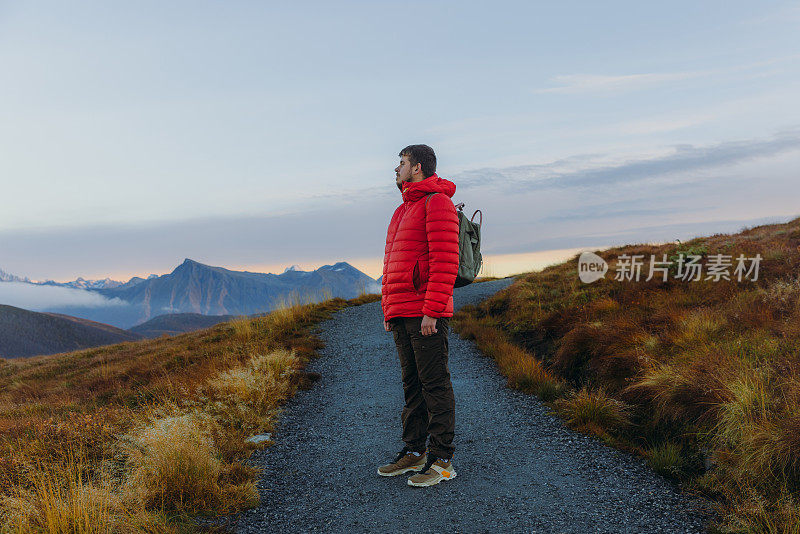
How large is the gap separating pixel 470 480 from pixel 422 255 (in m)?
2.25

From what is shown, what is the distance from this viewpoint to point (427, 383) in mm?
3947

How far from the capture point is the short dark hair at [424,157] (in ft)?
12.8

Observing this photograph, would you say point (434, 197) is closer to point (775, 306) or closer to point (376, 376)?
point (376, 376)

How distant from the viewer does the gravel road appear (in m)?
3.57

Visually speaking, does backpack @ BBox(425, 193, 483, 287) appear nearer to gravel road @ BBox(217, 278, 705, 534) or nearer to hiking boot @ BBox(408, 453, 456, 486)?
hiking boot @ BBox(408, 453, 456, 486)

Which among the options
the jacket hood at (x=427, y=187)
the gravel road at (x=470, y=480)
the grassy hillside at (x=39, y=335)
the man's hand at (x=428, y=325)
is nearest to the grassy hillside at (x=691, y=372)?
the gravel road at (x=470, y=480)

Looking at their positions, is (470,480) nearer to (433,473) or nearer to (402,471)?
(433,473)

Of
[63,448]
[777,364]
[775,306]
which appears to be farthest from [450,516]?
[775,306]

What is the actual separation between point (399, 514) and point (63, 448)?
3882 mm

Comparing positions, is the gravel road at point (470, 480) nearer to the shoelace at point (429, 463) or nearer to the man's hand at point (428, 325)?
the shoelace at point (429, 463)
